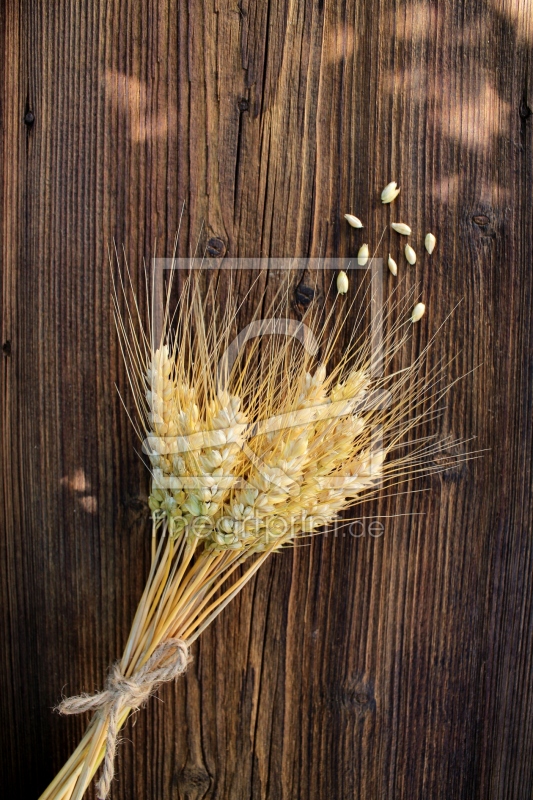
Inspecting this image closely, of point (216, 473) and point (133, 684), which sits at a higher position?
point (216, 473)

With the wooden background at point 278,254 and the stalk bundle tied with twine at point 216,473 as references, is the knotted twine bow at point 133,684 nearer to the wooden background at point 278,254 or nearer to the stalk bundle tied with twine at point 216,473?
the stalk bundle tied with twine at point 216,473

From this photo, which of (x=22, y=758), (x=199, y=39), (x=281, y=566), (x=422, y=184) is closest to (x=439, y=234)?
(x=422, y=184)

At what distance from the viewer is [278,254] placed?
3.06 ft

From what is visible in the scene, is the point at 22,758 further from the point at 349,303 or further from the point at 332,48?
the point at 332,48

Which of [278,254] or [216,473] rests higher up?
[278,254]

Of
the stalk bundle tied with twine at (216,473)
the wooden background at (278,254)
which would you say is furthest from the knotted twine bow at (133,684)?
the wooden background at (278,254)

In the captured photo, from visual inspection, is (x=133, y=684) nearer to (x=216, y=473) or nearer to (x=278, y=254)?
Result: (x=216, y=473)

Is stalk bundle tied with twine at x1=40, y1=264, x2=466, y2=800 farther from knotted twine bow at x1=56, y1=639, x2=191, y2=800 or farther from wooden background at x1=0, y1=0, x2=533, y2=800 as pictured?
wooden background at x1=0, y1=0, x2=533, y2=800

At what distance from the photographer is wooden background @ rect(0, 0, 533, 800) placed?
3.00 feet

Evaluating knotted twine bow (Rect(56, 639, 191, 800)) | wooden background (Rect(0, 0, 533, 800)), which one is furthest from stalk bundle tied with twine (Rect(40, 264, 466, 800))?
wooden background (Rect(0, 0, 533, 800))

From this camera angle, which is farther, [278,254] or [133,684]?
[278,254]

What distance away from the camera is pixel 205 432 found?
29.1 inches

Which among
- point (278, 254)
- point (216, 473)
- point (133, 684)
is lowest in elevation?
point (133, 684)

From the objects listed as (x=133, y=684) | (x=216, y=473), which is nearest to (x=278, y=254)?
(x=216, y=473)
